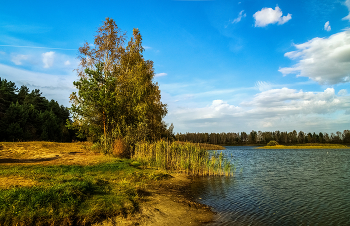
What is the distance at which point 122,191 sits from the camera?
9125 millimetres

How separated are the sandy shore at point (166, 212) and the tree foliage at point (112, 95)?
12.0 metres

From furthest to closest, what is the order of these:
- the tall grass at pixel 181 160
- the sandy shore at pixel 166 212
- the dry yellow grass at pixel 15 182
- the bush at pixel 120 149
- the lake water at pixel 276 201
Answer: the bush at pixel 120 149 → the tall grass at pixel 181 160 → the dry yellow grass at pixel 15 182 → the lake water at pixel 276 201 → the sandy shore at pixel 166 212

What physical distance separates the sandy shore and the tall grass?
20.2 ft

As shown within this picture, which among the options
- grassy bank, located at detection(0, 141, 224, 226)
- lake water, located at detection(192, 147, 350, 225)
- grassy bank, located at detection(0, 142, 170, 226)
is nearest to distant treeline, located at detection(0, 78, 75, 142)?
grassy bank, located at detection(0, 141, 224, 226)

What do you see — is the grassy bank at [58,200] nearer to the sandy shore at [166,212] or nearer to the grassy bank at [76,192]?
the grassy bank at [76,192]

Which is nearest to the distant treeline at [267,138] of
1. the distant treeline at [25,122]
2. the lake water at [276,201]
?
the distant treeline at [25,122]

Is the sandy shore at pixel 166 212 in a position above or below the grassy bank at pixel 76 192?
below

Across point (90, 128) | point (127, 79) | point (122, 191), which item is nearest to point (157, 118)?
point (127, 79)

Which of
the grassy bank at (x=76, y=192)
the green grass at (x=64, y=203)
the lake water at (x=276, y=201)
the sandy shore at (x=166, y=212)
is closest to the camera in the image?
the green grass at (x=64, y=203)

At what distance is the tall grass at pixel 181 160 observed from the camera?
16.9 m

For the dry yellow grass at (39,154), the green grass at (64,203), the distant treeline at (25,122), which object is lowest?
the green grass at (64,203)

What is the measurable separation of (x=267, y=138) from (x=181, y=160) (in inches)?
5475

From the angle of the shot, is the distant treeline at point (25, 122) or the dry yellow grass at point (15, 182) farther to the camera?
the distant treeline at point (25, 122)

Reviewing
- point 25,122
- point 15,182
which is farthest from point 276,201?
point 25,122
